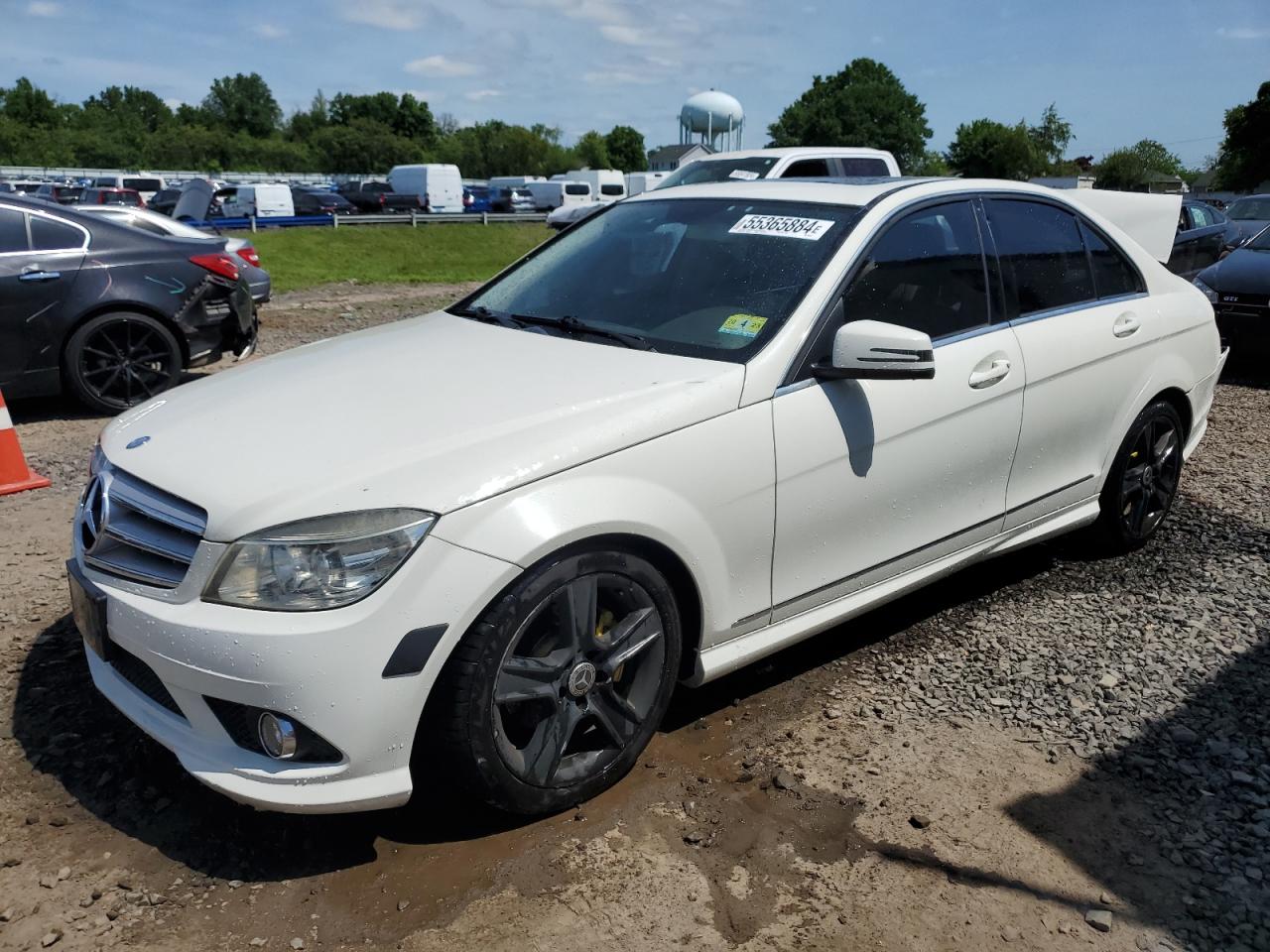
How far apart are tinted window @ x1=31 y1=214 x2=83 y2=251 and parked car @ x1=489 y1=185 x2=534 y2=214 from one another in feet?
132

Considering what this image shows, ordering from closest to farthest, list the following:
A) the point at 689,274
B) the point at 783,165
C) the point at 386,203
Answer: the point at 689,274 < the point at 783,165 < the point at 386,203

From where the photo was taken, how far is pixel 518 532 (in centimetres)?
261

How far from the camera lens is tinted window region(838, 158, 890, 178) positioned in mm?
12594

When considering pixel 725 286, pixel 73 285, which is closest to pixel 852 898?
pixel 725 286

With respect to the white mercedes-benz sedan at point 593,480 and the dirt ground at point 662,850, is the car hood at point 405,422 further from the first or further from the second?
the dirt ground at point 662,850

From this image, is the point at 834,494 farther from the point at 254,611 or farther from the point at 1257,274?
the point at 1257,274

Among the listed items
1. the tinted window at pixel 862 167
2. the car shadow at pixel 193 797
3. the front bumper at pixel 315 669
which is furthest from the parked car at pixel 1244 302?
the front bumper at pixel 315 669

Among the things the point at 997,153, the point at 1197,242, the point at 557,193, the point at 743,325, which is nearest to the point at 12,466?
the point at 743,325

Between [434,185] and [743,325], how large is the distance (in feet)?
154

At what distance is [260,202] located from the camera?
36.1m

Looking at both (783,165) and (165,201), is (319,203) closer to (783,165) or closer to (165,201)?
(165,201)

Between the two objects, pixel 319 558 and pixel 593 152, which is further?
pixel 593 152

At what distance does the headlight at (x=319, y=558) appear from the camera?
2490 mm

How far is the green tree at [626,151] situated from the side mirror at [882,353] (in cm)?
11785
